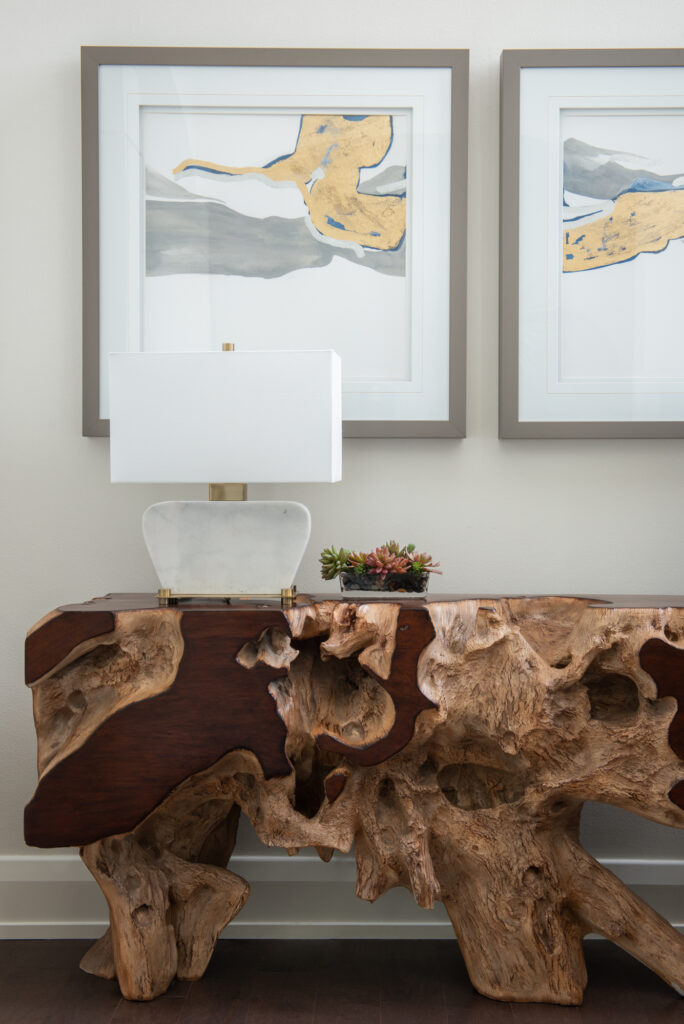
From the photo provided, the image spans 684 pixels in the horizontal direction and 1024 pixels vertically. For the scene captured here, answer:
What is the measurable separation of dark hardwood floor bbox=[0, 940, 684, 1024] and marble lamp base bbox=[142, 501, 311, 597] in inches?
31.5

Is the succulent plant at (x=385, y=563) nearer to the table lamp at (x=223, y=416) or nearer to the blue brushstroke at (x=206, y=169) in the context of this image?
the table lamp at (x=223, y=416)

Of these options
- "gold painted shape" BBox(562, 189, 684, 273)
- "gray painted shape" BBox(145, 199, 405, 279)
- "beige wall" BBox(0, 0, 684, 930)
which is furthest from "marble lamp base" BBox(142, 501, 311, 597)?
"gold painted shape" BBox(562, 189, 684, 273)

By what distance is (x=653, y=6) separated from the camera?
1.92 meters

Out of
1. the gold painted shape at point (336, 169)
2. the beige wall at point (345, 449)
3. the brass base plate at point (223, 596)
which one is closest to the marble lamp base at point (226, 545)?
the brass base plate at point (223, 596)

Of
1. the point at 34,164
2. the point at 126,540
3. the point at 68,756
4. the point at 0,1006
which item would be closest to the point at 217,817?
the point at 68,756

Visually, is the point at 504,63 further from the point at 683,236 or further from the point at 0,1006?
the point at 0,1006

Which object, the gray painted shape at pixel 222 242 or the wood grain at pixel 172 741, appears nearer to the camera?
the wood grain at pixel 172 741

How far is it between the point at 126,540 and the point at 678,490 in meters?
1.33

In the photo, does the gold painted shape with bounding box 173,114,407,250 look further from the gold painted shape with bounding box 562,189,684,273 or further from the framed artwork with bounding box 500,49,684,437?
the gold painted shape with bounding box 562,189,684,273

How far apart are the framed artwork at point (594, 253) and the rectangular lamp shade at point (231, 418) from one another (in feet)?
2.04

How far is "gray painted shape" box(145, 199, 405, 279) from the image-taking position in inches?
74.8

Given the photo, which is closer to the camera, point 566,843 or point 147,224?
point 566,843

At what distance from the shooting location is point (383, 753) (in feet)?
4.65

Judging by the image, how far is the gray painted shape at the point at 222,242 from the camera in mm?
1899
